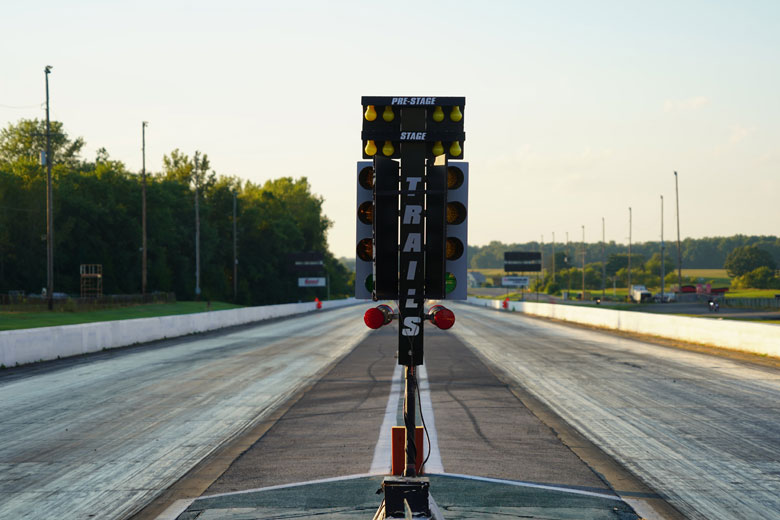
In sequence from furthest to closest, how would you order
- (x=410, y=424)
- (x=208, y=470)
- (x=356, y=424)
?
(x=356, y=424)
(x=208, y=470)
(x=410, y=424)

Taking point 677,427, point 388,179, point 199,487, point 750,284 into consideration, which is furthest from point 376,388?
point 750,284

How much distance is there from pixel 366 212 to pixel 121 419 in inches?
281

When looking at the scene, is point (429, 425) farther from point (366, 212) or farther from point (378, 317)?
point (366, 212)

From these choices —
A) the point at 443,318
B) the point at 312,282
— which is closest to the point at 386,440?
the point at 443,318

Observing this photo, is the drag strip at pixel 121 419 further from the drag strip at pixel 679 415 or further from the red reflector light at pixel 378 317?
the drag strip at pixel 679 415

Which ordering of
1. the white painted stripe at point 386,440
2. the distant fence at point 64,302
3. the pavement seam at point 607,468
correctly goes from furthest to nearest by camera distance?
the distant fence at point 64,302, the white painted stripe at point 386,440, the pavement seam at point 607,468

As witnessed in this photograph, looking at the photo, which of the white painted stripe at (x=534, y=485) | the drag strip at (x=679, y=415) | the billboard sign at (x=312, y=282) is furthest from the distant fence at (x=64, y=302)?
the billboard sign at (x=312, y=282)

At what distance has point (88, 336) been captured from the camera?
24.0m

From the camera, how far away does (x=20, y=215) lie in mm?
81750

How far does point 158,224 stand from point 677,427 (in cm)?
8919

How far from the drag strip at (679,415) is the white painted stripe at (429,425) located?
2025mm

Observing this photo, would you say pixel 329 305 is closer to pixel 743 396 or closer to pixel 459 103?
pixel 743 396

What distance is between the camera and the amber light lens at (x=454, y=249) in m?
6.04

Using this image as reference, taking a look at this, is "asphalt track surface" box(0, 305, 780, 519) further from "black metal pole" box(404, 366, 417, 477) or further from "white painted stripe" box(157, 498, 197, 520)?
"black metal pole" box(404, 366, 417, 477)
